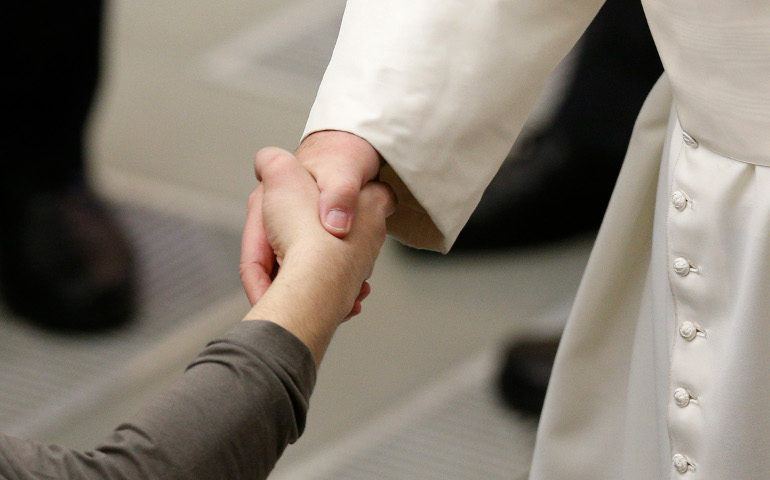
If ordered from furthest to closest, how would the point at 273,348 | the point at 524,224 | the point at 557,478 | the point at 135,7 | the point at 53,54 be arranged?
the point at 135,7 < the point at 524,224 < the point at 53,54 < the point at 557,478 < the point at 273,348

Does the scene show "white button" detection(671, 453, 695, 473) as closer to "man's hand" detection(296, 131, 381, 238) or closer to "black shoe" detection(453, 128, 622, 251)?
"man's hand" detection(296, 131, 381, 238)

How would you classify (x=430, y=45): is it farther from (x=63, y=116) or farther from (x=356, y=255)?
(x=63, y=116)

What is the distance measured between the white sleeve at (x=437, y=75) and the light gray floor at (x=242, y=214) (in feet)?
2.41

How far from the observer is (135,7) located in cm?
235

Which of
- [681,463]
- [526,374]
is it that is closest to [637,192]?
[681,463]

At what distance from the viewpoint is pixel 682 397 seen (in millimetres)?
696

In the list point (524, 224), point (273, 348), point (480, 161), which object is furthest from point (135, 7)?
point (273, 348)

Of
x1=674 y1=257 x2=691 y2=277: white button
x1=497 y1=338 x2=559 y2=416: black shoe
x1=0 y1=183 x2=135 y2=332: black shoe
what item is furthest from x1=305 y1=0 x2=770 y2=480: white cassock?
x1=0 y1=183 x2=135 y2=332: black shoe

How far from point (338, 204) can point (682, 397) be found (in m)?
0.27

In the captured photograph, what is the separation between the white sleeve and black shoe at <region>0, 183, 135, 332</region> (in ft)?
3.18

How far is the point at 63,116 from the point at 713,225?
129cm

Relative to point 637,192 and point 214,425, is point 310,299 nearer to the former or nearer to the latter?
point 214,425

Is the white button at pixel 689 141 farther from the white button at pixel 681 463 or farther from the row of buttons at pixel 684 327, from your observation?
the white button at pixel 681 463

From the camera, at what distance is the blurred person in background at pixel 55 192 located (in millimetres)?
1662
